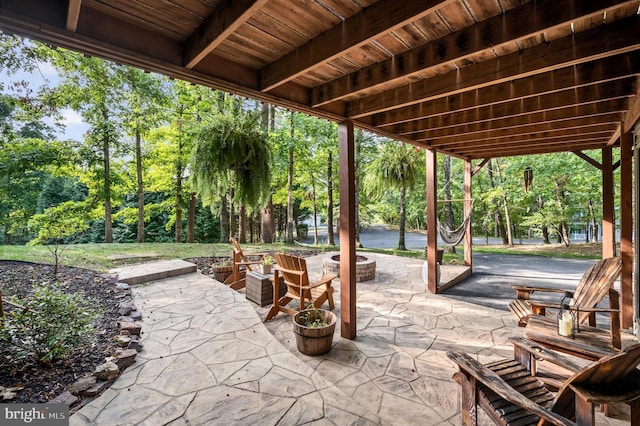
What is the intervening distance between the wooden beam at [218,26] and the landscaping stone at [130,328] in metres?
2.44

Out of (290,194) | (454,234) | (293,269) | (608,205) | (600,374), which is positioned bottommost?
(600,374)

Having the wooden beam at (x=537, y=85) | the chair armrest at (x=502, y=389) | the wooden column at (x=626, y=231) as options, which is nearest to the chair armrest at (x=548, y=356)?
the chair armrest at (x=502, y=389)

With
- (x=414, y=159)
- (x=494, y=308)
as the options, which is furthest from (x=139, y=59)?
(x=414, y=159)

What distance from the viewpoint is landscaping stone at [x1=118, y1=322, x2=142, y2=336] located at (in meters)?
2.57

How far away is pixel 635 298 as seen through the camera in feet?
9.61

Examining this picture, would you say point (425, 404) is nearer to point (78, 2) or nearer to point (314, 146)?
point (78, 2)

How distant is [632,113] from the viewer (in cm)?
253

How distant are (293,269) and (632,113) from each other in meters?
3.66

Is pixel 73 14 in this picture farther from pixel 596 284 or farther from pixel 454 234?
pixel 454 234

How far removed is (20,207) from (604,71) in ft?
44.3

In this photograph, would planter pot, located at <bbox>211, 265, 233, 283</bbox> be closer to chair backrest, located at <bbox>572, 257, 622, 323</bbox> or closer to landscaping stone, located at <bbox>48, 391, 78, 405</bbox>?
landscaping stone, located at <bbox>48, 391, 78, 405</bbox>

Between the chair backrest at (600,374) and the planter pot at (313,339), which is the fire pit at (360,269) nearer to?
the planter pot at (313,339)

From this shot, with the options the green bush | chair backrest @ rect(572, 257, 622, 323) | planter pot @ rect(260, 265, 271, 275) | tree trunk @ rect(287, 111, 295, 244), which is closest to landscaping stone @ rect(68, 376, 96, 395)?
the green bush

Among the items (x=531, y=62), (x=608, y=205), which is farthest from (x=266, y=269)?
(x=608, y=205)
